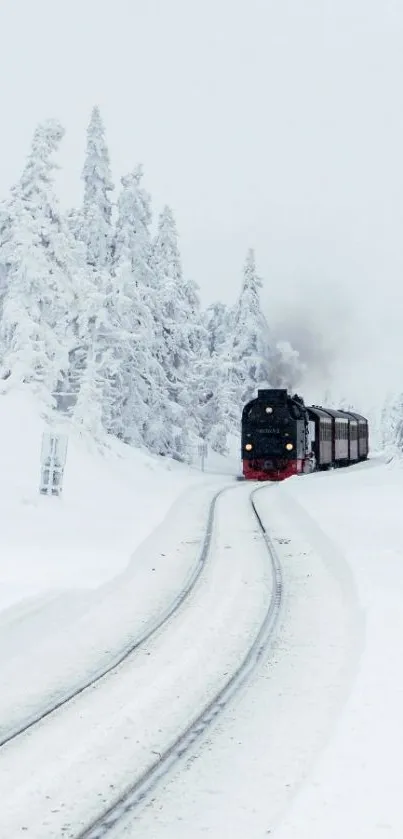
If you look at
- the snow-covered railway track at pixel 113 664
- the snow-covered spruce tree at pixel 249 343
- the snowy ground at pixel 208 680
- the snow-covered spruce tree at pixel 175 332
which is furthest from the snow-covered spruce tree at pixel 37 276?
the snow-covered spruce tree at pixel 249 343

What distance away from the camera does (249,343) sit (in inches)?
2468

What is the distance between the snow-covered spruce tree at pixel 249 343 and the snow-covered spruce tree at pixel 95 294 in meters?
18.8

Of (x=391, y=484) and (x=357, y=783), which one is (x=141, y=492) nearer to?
(x=391, y=484)

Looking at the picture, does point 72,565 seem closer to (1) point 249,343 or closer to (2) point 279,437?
(2) point 279,437

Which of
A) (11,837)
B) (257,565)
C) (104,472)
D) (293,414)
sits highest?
(293,414)

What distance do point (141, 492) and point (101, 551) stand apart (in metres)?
14.4

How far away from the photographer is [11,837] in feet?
15.0

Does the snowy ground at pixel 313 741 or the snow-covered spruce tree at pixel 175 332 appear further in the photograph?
the snow-covered spruce tree at pixel 175 332

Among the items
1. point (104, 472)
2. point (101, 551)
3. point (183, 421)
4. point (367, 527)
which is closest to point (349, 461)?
point (183, 421)

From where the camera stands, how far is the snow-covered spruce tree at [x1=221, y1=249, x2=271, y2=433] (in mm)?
62094

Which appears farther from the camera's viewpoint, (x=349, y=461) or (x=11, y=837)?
(x=349, y=461)

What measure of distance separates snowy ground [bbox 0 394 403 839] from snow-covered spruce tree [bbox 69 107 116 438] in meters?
15.6

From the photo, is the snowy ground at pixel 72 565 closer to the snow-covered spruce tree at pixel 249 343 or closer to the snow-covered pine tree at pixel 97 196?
the snow-covered pine tree at pixel 97 196

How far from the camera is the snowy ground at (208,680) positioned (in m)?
4.91
